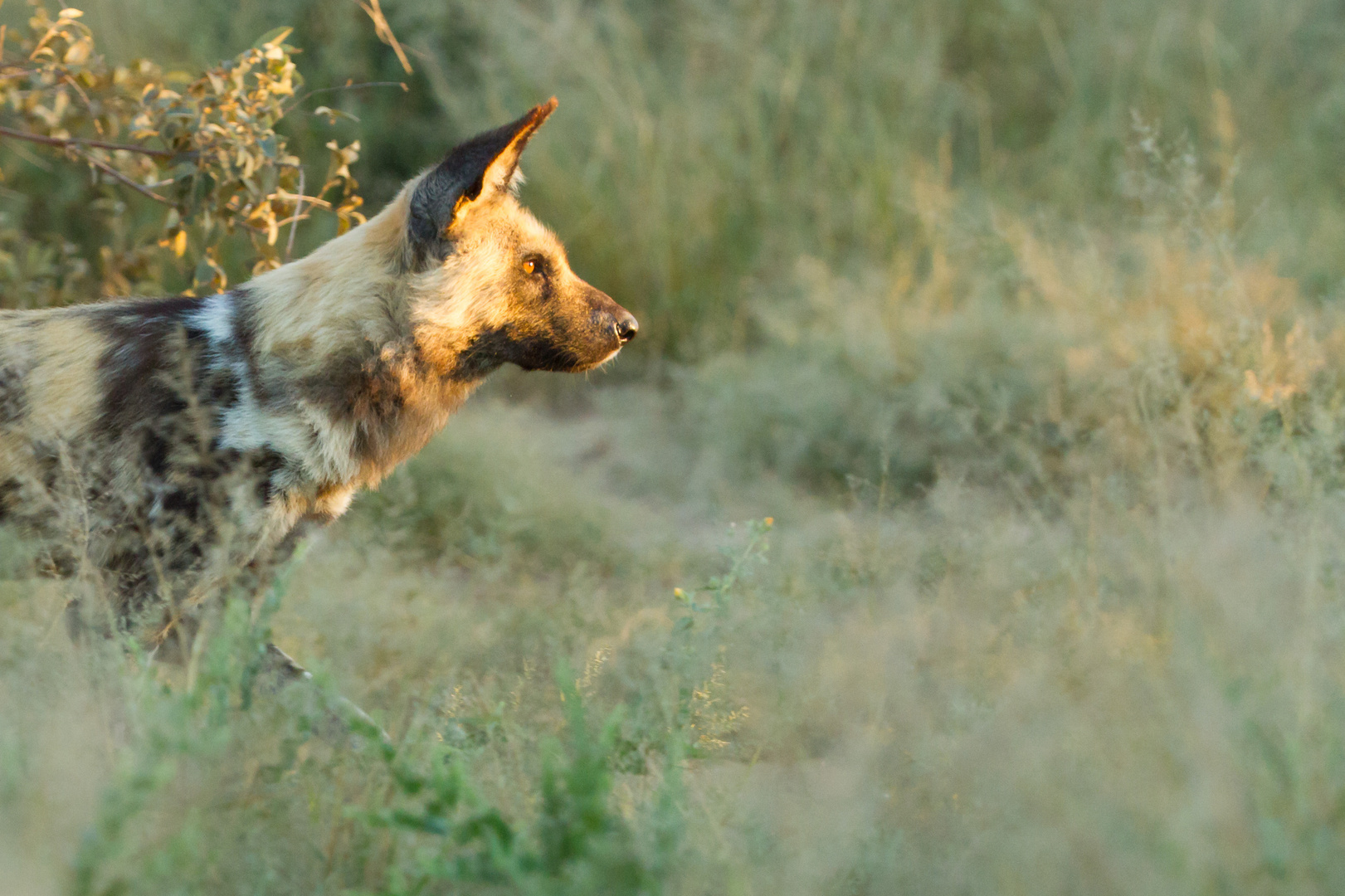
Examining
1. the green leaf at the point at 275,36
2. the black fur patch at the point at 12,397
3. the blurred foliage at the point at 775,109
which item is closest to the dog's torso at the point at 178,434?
the black fur patch at the point at 12,397

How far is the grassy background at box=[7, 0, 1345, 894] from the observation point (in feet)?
5.26

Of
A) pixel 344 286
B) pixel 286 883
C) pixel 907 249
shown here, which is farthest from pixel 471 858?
pixel 907 249

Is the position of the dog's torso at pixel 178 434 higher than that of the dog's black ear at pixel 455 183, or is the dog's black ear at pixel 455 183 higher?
the dog's black ear at pixel 455 183

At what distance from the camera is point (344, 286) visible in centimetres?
265

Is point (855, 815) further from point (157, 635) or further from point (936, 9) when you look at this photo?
point (936, 9)

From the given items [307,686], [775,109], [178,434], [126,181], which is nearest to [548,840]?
[307,686]

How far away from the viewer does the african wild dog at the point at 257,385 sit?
2393mm

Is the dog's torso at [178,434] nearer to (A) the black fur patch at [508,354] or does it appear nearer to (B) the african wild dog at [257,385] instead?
(B) the african wild dog at [257,385]

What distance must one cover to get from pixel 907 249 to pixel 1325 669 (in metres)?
4.07

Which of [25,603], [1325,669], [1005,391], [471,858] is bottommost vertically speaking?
[25,603]

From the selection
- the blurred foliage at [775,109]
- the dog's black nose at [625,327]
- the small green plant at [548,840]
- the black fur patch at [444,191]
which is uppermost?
the black fur patch at [444,191]

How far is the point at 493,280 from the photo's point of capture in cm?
282

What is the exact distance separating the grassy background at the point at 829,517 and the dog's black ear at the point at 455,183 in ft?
2.78

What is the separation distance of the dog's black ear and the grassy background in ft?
2.78
